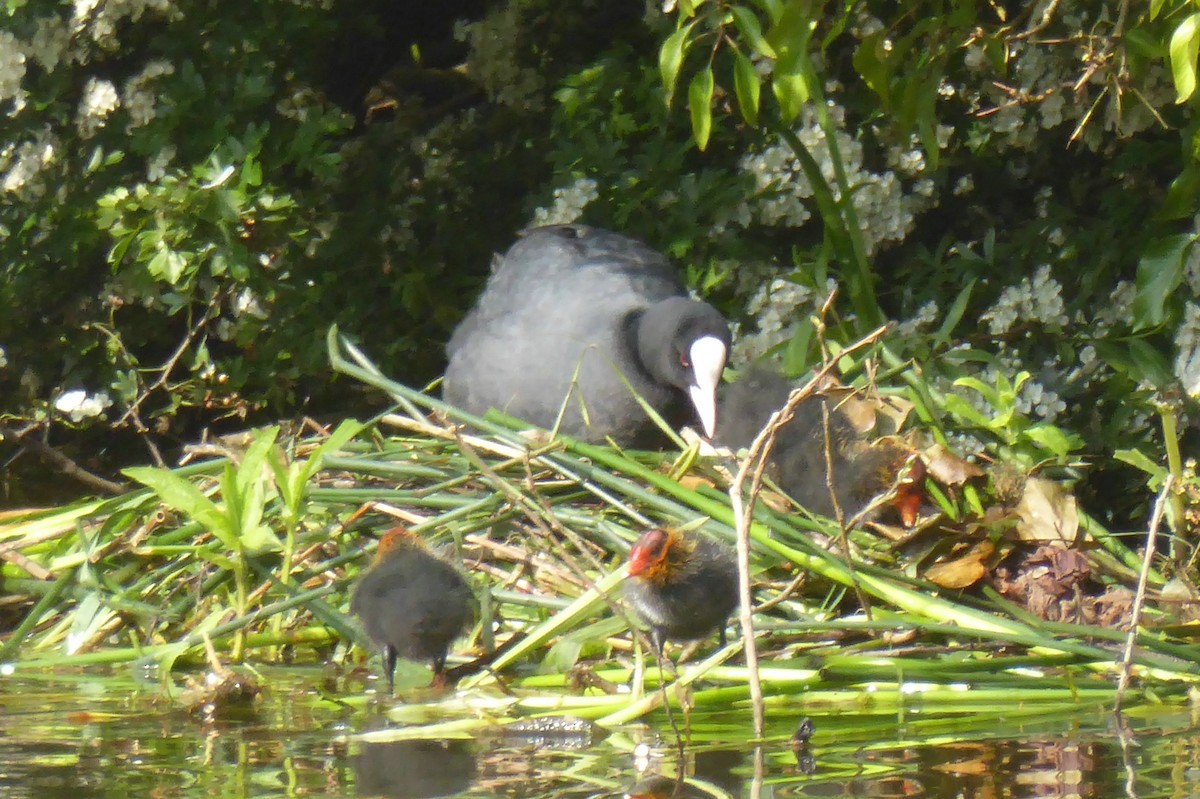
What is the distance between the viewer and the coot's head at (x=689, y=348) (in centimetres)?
373

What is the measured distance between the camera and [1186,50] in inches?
101

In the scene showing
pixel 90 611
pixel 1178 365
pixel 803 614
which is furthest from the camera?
pixel 1178 365

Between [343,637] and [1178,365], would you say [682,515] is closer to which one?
[343,637]

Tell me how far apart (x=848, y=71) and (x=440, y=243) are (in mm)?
1353

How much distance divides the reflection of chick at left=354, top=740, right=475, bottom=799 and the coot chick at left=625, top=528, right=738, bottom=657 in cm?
34

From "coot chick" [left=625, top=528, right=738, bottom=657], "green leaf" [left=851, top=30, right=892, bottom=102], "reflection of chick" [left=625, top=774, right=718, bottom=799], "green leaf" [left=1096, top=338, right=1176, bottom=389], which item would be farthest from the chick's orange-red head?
"green leaf" [left=1096, top=338, right=1176, bottom=389]

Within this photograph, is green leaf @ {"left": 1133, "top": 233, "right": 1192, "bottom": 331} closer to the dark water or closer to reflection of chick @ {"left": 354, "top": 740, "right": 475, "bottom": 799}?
the dark water

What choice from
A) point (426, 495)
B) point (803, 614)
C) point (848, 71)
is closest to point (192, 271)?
point (426, 495)

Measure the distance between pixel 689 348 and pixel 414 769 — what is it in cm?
189

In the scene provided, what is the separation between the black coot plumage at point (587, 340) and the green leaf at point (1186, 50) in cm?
138

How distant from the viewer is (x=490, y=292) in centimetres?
448

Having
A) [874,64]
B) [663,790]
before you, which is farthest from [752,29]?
[663,790]

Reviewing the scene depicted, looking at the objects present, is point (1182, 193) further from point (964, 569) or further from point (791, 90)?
point (964, 569)

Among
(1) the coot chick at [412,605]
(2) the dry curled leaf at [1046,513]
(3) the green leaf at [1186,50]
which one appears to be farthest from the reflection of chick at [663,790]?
(3) the green leaf at [1186,50]
